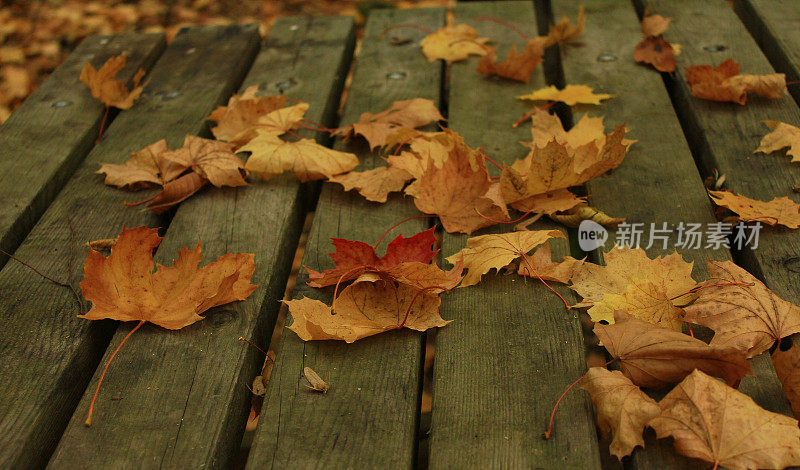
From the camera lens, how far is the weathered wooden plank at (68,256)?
1.11m

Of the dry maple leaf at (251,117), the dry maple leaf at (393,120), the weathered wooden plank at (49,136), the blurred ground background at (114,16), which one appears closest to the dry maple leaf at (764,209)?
the dry maple leaf at (393,120)

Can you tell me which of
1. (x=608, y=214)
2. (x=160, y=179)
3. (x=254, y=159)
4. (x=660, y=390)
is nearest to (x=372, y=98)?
(x=254, y=159)

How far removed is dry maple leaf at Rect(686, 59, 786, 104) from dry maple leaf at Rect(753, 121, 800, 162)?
0.58 feet

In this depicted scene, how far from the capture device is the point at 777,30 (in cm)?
210

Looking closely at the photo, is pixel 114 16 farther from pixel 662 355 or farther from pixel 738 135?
pixel 662 355

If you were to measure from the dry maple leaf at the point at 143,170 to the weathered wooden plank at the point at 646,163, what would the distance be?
970mm

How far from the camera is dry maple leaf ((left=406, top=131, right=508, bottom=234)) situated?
1.43 meters

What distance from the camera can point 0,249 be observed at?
1.44 meters

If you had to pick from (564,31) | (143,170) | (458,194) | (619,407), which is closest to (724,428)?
(619,407)

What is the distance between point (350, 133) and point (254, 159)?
28 centimetres

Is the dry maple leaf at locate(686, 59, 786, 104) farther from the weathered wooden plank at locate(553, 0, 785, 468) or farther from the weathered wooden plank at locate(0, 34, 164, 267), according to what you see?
the weathered wooden plank at locate(0, 34, 164, 267)

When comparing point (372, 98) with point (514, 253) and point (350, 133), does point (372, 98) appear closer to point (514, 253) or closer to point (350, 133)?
point (350, 133)

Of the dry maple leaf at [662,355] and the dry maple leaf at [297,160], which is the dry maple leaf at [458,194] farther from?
the dry maple leaf at [662,355]

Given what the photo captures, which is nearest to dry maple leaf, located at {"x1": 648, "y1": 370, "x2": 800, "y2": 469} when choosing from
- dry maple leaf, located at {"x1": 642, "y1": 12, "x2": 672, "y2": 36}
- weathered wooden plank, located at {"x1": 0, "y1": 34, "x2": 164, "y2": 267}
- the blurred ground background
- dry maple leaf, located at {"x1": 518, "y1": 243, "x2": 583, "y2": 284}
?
dry maple leaf, located at {"x1": 518, "y1": 243, "x2": 583, "y2": 284}
